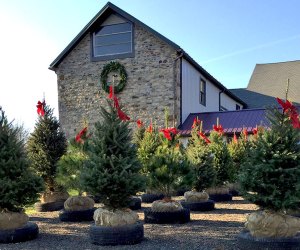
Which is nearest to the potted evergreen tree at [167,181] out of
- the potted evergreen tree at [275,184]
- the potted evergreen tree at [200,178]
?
the potted evergreen tree at [200,178]

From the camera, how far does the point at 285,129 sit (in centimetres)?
684

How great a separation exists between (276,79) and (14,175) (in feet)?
106

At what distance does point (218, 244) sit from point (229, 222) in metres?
2.67

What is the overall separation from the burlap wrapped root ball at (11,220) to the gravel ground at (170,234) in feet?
1.58

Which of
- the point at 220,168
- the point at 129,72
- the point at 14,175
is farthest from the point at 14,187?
the point at 129,72

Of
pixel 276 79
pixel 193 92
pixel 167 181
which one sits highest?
pixel 276 79

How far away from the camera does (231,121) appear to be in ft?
71.8

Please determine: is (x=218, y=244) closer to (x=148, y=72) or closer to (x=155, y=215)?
(x=155, y=215)

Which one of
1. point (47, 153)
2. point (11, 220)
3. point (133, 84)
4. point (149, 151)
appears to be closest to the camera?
point (11, 220)

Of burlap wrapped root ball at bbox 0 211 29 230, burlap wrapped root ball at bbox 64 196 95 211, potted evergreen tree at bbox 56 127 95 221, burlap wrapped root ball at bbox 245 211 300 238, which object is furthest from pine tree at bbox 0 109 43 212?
burlap wrapped root ball at bbox 245 211 300 238

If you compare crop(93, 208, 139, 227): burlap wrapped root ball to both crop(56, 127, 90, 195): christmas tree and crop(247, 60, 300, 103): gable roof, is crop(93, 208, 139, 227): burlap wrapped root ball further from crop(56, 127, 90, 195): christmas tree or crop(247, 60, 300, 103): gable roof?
crop(247, 60, 300, 103): gable roof

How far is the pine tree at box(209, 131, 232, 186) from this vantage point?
47.2 feet

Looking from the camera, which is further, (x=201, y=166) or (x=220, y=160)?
(x=220, y=160)

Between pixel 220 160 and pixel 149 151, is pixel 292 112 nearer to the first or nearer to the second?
pixel 220 160
